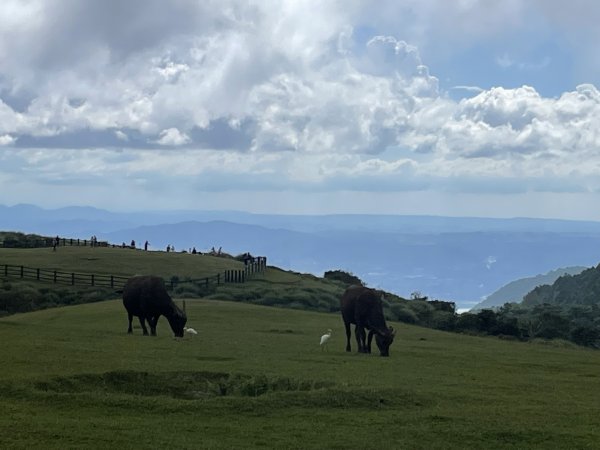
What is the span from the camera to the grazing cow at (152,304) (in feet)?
114

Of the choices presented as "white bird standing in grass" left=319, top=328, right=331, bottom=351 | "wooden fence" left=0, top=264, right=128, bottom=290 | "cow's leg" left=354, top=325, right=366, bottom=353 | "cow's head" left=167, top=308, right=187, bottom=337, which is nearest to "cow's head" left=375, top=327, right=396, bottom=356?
"cow's leg" left=354, top=325, right=366, bottom=353

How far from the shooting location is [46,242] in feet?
308

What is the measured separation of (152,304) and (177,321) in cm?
126

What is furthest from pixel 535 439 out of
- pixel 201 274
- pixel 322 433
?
pixel 201 274

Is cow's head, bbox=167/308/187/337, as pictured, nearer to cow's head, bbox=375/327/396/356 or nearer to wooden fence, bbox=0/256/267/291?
cow's head, bbox=375/327/396/356

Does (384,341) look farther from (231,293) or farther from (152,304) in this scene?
(231,293)

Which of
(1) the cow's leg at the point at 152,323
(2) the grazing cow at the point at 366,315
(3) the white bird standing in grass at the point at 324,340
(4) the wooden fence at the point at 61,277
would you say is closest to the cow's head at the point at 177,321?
(1) the cow's leg at the point at 152,323

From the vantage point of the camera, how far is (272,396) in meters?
20.3

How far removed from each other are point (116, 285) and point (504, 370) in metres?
38.9

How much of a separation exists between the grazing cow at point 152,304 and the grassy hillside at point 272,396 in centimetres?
134

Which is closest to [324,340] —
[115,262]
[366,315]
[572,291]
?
[366,315]

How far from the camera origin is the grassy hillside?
55.7 feet

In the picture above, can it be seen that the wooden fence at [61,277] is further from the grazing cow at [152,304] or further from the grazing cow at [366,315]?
the grazing cow at [366,315]

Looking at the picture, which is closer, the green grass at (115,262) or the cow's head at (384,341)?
the cow's head at (384,341)
